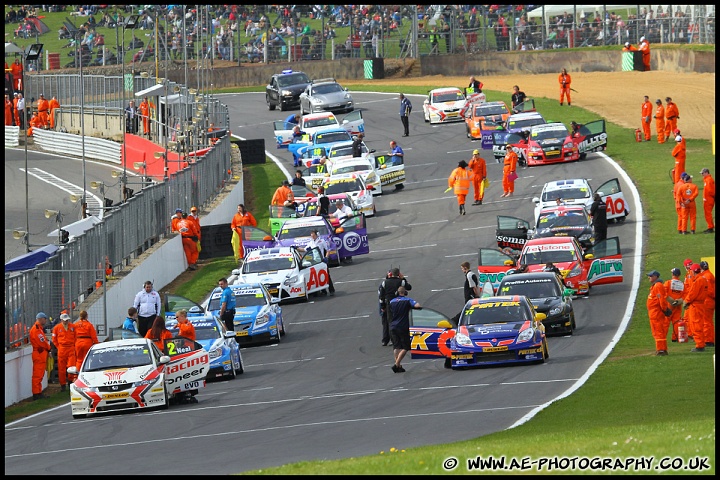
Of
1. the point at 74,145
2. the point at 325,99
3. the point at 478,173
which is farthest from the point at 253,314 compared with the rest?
the point at 325,99

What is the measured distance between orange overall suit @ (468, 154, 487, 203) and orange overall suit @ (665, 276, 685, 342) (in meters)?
16.5

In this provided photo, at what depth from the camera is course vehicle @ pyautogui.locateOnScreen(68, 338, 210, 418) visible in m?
20.9

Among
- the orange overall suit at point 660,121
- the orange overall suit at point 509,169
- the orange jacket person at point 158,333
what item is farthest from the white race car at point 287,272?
the orange overall suit at point 660,121

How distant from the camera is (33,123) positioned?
62938mm

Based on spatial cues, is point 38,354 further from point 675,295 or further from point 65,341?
point 675,295

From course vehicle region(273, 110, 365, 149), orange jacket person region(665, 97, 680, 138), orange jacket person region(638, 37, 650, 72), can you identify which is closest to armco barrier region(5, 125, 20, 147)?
course vehicle region(273, 110, 365, 149)

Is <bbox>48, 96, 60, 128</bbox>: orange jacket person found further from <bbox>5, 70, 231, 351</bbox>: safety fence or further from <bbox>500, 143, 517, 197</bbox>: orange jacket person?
<bbox>500, 143, 517, 197</bbox>: orange jacket person

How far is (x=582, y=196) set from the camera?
3644 cm

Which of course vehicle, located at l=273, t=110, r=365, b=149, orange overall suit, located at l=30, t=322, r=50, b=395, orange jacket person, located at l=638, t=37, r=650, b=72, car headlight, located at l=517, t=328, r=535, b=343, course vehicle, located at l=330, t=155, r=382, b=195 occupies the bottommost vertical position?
orange overall suit, located at l=30, t=322, r=50, b=395

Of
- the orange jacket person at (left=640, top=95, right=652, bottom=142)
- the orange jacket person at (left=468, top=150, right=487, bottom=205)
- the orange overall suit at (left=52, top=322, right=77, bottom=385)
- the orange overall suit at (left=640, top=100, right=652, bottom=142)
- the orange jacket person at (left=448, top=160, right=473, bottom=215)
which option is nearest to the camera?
the orange overall suit at (left=52, top=322, right=77, bottom=385)

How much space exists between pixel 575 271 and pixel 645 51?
3932cm

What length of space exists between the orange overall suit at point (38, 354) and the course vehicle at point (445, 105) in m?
35.3

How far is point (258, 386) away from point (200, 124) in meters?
30.5

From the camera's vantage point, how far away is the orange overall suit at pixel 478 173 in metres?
41.3
